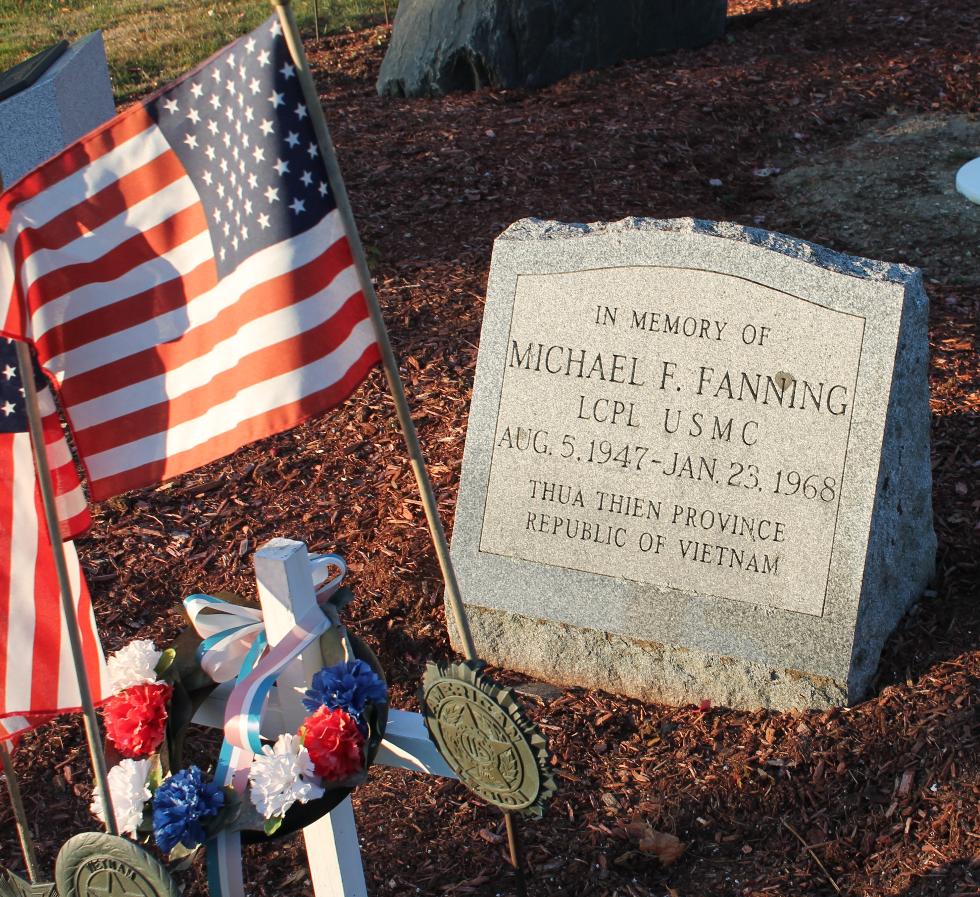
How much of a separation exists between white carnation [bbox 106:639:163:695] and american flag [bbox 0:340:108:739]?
0.10 m

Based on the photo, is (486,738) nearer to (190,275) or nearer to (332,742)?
(332,742)

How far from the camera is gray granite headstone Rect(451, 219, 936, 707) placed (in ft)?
12.7

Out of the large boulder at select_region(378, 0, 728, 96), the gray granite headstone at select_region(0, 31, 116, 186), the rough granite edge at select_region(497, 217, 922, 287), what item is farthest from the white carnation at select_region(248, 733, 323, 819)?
the large boulder at select_region(378, 0, 728, 96)

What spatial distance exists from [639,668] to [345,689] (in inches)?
65.3

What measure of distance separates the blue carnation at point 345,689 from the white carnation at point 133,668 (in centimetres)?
44

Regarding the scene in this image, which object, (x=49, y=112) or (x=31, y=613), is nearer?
(x=31, y=613)

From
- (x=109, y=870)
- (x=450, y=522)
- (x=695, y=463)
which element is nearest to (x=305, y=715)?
(x=109, y=870)

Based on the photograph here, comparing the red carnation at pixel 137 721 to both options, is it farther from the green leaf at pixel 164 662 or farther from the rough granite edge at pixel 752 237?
the rough granite edge at pixel 752 237

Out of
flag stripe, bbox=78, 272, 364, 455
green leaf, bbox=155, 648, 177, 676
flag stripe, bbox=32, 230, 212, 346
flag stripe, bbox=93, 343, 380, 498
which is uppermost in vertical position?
flag stripe, bbox=32, 230, 212, 346

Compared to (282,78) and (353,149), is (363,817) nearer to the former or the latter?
(282,78)

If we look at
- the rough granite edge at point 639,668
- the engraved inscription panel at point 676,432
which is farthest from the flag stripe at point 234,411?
the rough granite edge at point 639,668

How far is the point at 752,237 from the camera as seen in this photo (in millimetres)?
3975

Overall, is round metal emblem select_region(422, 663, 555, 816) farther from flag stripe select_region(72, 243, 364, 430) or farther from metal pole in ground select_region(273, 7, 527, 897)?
flag stripe select_region(72, 243, 364, 430)

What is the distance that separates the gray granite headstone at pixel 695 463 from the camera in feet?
12.7
